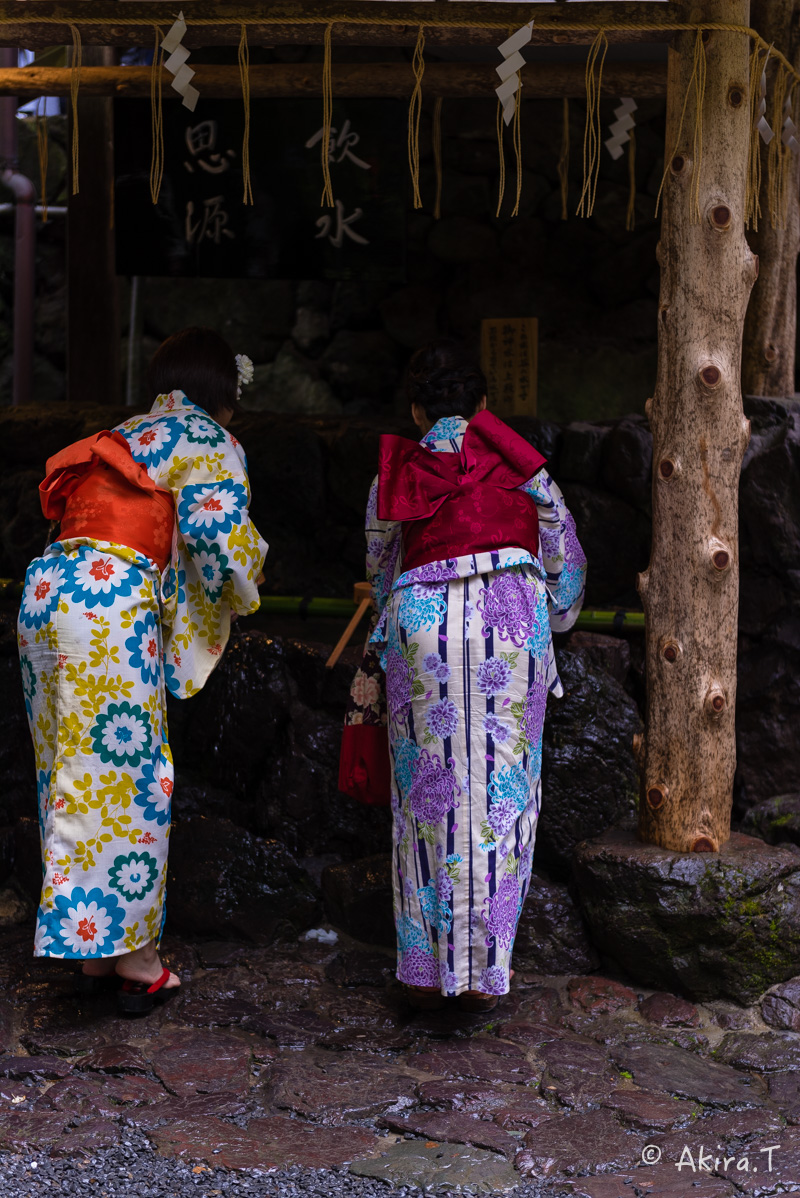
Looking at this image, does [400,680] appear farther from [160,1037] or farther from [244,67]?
[244,67]

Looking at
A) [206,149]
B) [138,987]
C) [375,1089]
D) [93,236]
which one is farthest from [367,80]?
[375,1089]

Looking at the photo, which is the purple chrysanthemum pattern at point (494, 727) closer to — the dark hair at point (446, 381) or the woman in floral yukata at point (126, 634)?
the woman in floral yukata at point (126, 634)

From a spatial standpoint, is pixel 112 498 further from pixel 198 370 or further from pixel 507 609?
pixel 507 609

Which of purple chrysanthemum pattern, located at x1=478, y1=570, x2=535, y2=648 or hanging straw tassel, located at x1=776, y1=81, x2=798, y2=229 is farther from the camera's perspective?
hanging straw tassel, located at x1=776, y1=81, x2=798, y2=229

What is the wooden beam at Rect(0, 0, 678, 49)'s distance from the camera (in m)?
4.48

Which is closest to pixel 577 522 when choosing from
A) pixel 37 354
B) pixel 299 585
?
pixel 299 585

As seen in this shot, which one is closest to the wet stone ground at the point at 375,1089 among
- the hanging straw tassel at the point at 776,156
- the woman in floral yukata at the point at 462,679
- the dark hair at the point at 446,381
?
the woman in floral yukata at the point at 462,679

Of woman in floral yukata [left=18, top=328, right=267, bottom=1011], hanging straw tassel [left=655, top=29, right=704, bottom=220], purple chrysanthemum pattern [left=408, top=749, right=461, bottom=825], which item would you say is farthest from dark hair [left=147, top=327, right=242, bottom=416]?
hanging straw tassel [left=655, top=29, right=704, bottom=220]

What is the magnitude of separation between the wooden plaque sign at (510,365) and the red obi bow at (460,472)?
95.4 inches

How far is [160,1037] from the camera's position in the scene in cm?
423

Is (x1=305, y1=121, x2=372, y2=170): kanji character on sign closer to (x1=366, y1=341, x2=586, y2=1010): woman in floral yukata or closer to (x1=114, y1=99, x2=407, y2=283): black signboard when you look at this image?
(x1=114, y1=99, x2=407, y2=283): black signboard

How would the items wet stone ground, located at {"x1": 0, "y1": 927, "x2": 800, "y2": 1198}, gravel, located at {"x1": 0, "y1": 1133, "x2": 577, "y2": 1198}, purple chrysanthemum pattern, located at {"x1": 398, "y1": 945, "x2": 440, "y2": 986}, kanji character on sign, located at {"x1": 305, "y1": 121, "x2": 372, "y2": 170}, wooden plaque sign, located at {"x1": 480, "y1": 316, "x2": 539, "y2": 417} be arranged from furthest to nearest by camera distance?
wooden plaque sign, located at {"x1": 480, "y1": 316, "x2": 539, "y2": 417} < kanji character on sign, located at {"x1": 305, "y1": 121, "x2": 372, "y2": 170} < purple chrysanthemum pattern, located at {"x1": 398, "y1": 945, "x2": 440, "y2": 986} < wet stone ground, located at {"x1": 0, "y1": 927, "x2": 800, "y2": 1198} < gravel, located at {"x1": 0, "y1": 1133, "x2": 577, "y2": 1198}

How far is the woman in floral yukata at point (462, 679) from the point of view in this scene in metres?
4.11

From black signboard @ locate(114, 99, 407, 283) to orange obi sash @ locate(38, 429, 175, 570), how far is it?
2456 millimetres
